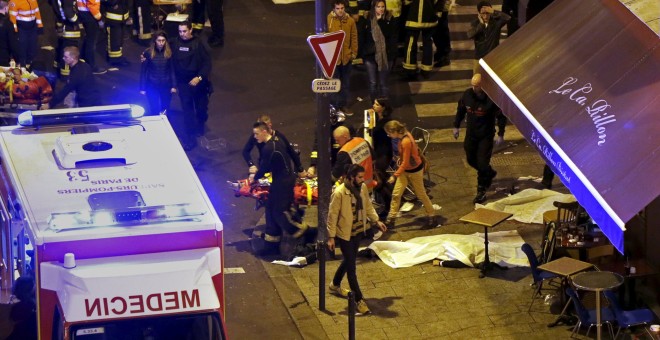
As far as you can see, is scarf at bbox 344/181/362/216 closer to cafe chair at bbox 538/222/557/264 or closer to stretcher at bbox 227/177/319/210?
stretcher at bbox 227/177/319/210

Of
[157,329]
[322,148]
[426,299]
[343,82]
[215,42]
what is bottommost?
[215,42]

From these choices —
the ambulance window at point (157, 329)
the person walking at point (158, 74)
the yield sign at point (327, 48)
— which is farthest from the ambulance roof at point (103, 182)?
the person walking at point (158, 74)

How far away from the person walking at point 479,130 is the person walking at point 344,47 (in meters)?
2.68

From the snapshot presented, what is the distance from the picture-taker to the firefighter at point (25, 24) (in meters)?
23.2

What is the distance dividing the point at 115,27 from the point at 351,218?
9.83 meters

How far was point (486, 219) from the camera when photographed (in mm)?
16984

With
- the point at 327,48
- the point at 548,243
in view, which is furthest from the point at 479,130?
the point at 327,48

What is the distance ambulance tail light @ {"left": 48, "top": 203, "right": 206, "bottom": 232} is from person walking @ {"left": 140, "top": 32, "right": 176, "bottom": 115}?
8833 mm

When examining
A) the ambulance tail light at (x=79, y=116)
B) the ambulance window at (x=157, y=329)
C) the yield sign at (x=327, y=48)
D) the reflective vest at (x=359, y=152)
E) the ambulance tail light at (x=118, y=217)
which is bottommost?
the reflective vest at (x=359, y=152)

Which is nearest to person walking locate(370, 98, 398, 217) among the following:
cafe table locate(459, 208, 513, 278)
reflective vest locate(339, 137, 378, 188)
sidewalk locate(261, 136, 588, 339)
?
sidewalk locate(261, 136, 588, 339)

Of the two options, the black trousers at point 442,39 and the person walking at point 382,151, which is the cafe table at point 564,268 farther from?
the black trousers at point 442,39

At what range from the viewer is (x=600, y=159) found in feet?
45.5

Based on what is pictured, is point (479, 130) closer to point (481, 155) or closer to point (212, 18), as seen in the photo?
point (481, 155)

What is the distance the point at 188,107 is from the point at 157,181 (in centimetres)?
816
